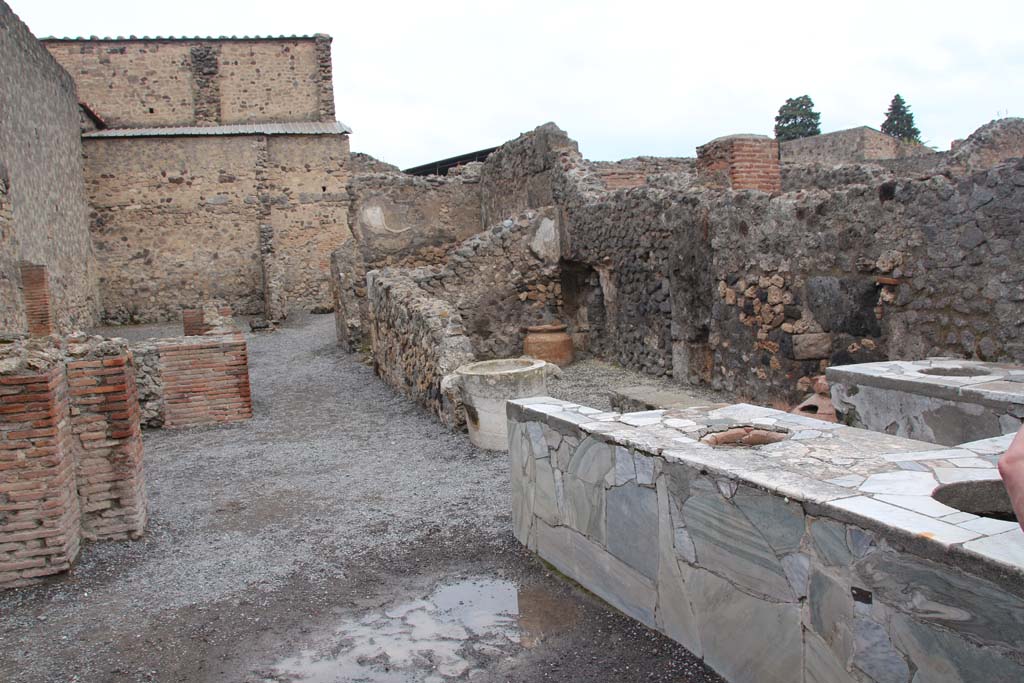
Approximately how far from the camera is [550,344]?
9.43m

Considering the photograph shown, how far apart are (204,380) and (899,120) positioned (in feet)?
140

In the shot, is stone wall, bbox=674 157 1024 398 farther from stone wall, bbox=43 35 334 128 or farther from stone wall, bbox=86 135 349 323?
stone wall, bbox=43 35 334 128

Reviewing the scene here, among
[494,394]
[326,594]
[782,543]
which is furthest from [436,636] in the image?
[494,394]

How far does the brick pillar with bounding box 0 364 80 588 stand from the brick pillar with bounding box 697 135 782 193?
7.25 m

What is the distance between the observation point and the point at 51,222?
48.0ft

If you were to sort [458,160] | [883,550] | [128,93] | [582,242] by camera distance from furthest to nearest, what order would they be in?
[458,160]
[128,93]
[582,242]
[883,550]

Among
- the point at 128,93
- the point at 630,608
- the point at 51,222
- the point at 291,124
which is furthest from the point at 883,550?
the point at 128,93

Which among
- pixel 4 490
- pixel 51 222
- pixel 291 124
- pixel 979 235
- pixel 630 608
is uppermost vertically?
pixel 291 124

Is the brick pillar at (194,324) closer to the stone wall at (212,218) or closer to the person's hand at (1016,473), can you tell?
the stone wall at (212,218)

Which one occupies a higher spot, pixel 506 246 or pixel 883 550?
pixel 506 246

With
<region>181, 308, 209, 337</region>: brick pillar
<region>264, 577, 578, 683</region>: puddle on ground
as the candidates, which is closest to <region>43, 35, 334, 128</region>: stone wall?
<region>181, 308, 209, 337</region>: brick pillar

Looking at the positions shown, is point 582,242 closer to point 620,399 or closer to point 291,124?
point 620,399

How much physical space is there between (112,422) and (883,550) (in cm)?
380

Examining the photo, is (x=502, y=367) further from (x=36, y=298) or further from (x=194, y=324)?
(x=36, y=298)
